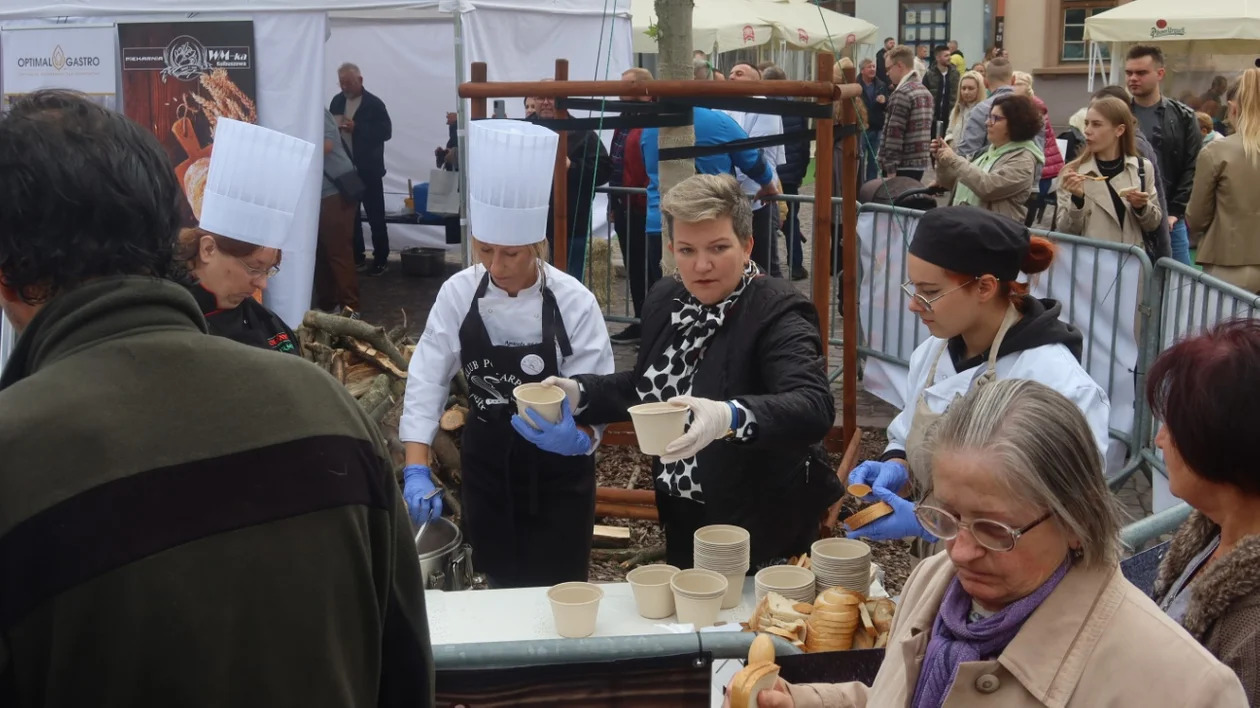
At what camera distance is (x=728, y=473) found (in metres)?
3.22

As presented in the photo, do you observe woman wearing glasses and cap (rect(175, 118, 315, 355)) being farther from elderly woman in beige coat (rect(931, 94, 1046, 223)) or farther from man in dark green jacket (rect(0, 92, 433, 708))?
elderly woman in beige coat (rect(931, 94, 1046, 223))

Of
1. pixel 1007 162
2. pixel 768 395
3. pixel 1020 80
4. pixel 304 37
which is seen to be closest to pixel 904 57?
pixel 1020 80

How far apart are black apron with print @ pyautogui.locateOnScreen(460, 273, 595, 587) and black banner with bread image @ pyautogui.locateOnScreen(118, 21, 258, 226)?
A: 569cm

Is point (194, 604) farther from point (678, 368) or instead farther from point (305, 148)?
point (305, 148)

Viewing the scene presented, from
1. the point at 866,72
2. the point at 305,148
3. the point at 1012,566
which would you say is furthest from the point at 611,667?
the point at 866,72

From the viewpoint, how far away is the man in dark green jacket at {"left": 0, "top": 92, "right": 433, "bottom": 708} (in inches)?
51.9

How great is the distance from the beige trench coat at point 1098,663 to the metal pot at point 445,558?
6.39 feet

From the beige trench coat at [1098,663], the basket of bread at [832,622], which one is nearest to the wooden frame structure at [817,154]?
the basket of bread at [832,622]

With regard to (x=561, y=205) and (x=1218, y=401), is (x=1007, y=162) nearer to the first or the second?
(x=561, y=205)

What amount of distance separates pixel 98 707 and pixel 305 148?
3.06 m

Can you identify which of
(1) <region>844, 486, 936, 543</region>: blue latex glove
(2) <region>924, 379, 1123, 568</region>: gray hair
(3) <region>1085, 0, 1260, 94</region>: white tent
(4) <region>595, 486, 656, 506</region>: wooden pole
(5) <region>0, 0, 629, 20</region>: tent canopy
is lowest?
(4) <region>595, 486, 656, 506</region>: wooden pole

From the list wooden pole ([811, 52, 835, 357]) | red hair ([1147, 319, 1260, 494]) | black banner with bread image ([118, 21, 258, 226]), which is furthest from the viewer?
black banner with bread image ([118, 21, 258, 226])

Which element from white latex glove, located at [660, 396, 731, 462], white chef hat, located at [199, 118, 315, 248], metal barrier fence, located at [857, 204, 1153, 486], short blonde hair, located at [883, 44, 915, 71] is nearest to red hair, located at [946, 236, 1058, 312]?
white latex glove, located at [660, 396, 731, 462]

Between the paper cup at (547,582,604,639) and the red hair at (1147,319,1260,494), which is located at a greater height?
the red hair at (1147,319,1260,494)
